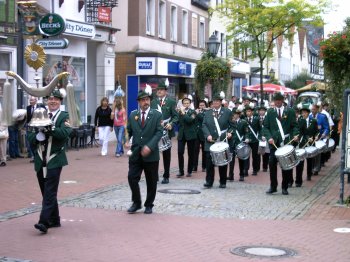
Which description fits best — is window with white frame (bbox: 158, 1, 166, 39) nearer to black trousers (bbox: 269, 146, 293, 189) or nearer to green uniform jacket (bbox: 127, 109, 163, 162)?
black trousers (bbox: 269, 146, 293, 189)

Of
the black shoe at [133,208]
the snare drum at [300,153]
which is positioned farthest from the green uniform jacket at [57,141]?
the snare drum at [300,153]

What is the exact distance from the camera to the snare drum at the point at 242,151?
50.6 feet

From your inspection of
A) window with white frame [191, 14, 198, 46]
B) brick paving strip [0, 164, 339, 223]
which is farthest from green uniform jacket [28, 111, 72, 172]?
window with white frame [191, 14, 198, 46]

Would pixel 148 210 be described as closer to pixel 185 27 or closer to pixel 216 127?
pixel 216 127

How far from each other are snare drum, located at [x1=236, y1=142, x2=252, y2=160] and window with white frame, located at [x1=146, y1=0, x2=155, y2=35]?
16948 millimetres

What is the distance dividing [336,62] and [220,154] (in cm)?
345

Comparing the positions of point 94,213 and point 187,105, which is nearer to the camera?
point 94,213

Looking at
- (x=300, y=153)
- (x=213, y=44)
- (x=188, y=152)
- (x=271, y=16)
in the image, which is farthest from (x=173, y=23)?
(x=300, y=153)

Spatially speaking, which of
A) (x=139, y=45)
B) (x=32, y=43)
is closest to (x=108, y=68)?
(x=139, y=45)

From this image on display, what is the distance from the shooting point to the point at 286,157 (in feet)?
40.9

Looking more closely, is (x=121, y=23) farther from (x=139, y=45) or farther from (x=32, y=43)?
(x=32, y=43)

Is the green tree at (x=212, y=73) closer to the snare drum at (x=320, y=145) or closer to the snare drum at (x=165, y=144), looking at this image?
the snare drum at (x=320, y=145)

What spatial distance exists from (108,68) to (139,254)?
20.2 meters

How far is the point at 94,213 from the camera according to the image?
35.0 feet
